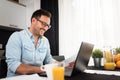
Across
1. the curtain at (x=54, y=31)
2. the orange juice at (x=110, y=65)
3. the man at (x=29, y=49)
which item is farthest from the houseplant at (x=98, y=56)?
the curtain at (x=54, y=31)

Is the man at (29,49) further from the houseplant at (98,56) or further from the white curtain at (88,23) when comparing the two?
the white curtain at (88,23)

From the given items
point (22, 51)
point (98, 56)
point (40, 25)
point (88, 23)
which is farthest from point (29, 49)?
point (88, 23)

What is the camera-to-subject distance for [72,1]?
3.65 metres

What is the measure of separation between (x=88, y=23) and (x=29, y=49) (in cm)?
184

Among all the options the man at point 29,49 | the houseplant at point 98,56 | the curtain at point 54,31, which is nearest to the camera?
the man at point 29,49

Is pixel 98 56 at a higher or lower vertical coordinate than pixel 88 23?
Result: lower

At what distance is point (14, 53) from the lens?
5.68 ft

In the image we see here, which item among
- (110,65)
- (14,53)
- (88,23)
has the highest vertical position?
(88,23)

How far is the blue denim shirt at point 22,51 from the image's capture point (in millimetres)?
1719

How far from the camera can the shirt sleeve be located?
168cm

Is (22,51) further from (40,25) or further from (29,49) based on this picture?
(40,25)

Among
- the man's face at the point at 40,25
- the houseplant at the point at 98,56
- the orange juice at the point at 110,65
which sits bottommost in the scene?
the orange juice at the point at 110,65

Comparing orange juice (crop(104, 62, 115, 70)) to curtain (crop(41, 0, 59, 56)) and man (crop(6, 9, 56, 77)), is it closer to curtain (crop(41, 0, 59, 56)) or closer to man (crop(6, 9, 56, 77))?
man (crop(6, 9, 56, 77))

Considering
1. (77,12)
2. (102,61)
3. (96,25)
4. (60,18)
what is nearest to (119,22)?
(96,25)
